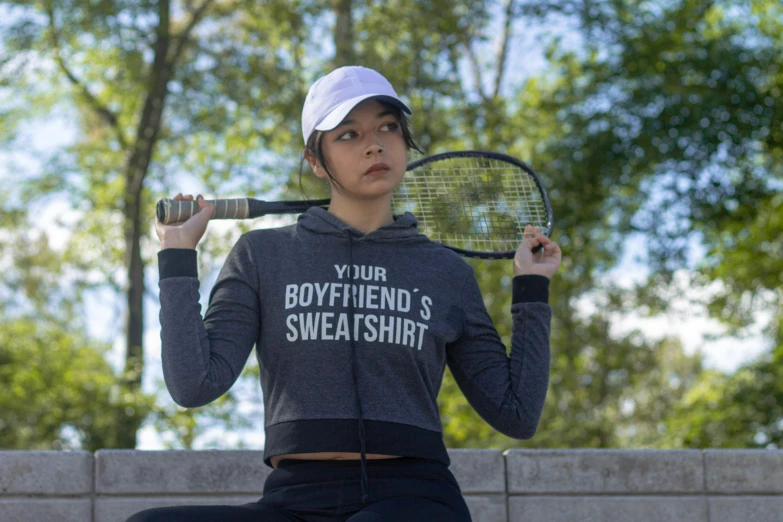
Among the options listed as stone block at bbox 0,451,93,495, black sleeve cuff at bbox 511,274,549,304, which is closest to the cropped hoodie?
black sleeve cuff at bbox 511,274,549,304

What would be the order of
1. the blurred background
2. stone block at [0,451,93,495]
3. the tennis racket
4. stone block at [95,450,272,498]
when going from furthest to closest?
the blurred background, stone block at [95,450,272,498], stone block at [0,451,93,495], the tennis racket

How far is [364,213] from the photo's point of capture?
8.92 ft

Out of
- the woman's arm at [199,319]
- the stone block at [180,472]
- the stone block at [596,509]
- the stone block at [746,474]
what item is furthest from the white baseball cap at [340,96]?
the stone block at [746,474]

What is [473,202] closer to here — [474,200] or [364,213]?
[474,200]

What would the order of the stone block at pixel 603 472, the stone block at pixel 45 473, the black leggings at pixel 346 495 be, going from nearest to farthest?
the black leggings at pixel 346 495, the stone block at pixel 45 473, the stone block at pixel 603 472

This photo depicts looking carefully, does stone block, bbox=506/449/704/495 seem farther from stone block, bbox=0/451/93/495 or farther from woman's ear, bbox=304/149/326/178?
woman's ear, bbox=304/149/326/178

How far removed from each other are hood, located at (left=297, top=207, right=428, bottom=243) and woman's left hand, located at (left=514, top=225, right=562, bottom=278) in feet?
0.81

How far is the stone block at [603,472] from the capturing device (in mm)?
3965

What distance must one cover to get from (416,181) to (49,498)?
5.58 feet

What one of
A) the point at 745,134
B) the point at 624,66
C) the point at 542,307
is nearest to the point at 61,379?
the point at 624,66

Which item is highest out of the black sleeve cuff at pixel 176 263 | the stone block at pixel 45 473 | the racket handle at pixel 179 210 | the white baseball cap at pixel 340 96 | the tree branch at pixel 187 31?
the tree branch at pixel 187 31

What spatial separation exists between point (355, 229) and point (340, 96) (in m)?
0.33

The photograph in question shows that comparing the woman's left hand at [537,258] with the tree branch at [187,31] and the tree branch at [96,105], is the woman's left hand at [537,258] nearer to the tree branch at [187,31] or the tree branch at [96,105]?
the tree branch at [187,31]

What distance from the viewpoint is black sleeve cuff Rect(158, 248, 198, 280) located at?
2.42m
